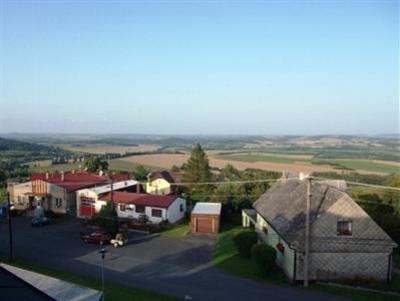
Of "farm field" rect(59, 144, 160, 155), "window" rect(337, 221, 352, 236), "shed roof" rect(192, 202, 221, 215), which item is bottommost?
"farm field" rect(59, 144, 160, 155)

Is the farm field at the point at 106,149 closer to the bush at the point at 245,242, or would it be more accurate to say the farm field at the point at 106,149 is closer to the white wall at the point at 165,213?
the white wall at the point at 165,213

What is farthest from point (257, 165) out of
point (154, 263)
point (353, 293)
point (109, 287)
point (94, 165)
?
point (109, 287)

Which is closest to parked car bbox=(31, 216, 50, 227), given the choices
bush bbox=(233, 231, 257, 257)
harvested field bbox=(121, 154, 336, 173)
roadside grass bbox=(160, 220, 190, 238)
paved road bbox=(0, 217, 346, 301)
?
paved road bbox=(0, 217, 346, 301)

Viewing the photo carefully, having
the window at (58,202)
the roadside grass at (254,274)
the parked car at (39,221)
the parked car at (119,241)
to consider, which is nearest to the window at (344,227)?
the roadside grass at (254,274)

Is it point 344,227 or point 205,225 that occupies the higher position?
point 344,227

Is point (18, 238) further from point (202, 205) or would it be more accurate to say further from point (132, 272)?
point (202, 205)

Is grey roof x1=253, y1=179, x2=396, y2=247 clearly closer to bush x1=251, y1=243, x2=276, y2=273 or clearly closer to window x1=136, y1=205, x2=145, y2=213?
bush x1=251, y1=243, x2=276, y2=273

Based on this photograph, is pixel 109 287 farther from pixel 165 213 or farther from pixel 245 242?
pixel 165 213
